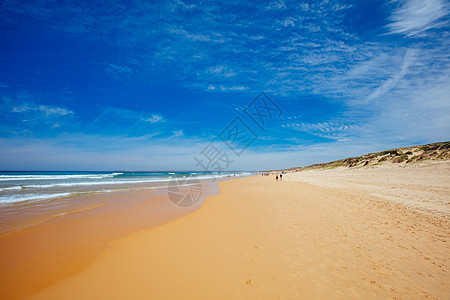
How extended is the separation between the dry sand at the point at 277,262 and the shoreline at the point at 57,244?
1.44 feet

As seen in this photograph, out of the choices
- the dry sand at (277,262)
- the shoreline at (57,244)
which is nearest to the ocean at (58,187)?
the shoreline at (57,244)

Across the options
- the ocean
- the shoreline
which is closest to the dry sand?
the shoreline

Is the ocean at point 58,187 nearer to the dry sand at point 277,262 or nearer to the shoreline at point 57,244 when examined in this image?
the shoreline at point 57,244

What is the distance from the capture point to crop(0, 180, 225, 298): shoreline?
3811mm

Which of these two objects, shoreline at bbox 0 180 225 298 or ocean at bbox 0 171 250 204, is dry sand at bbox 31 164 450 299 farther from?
ocean at bbox 0 171 250 204

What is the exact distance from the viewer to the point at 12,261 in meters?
4.49

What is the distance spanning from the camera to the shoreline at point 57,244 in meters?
3.81

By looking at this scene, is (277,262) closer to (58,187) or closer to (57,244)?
(57,244)

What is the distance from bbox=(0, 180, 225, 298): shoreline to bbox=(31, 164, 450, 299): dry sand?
0.44m

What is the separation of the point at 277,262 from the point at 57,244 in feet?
20.7

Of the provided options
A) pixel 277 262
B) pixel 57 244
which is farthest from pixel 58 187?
pixel 277 262

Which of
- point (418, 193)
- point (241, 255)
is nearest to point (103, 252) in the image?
point (241, 255)

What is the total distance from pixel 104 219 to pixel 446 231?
12.9m

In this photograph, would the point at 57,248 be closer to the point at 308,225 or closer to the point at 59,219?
the point at 59,219
